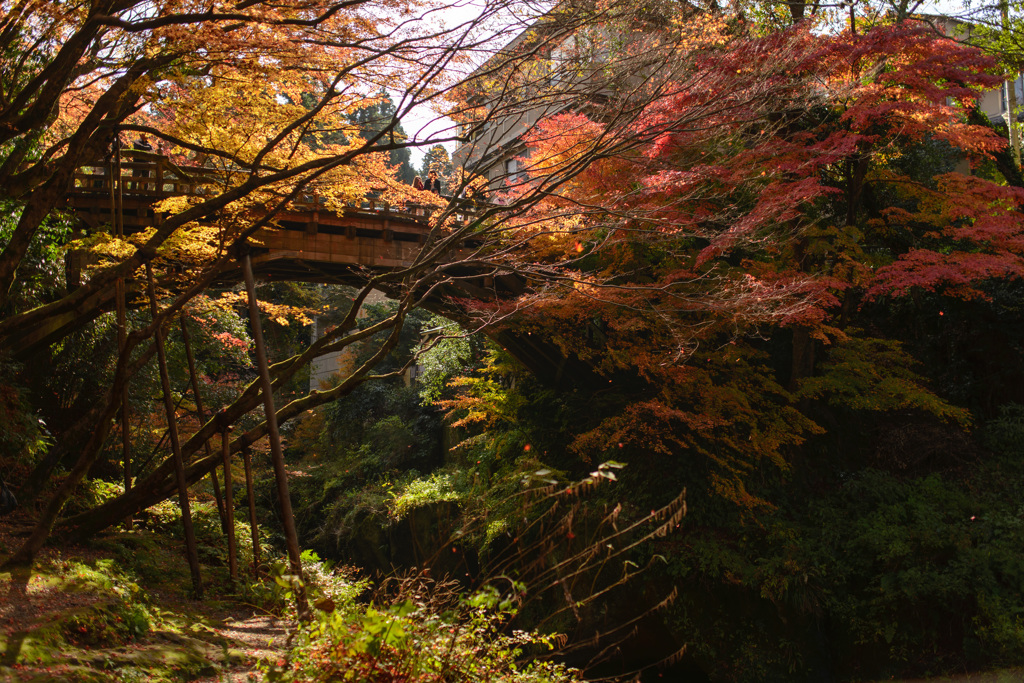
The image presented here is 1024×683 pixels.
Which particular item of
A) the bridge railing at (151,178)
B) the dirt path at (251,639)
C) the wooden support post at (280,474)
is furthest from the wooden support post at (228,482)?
the bridge railing at (151,178)

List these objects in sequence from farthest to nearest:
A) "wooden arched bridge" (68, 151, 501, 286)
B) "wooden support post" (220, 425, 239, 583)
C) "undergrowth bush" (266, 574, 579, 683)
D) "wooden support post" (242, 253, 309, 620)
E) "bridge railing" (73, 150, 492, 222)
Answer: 1. "wooden arched bridge" (68, 151, 501, 286)
2. "bridge railing" (73, 150, 492, 222)
3. "wooden support post" (220, 425, 239, 583)
4. "wooden support post" (242, 253, 309, 620)
5. "undergrowth bush" (266, 574, 579, 683)

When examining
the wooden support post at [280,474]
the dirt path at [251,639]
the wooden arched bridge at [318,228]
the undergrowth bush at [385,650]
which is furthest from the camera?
the wooden arched bridge at [318,228]

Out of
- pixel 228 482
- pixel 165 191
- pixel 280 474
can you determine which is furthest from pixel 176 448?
pixel 165 191

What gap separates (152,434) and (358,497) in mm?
4946

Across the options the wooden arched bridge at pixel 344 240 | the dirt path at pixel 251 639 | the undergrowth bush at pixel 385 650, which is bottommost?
the dirt path at pixel 251 639

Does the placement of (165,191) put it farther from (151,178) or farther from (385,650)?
(385,650)

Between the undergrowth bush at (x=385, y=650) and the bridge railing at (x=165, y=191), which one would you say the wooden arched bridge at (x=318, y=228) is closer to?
the bridge railing at (x=165, y=191)

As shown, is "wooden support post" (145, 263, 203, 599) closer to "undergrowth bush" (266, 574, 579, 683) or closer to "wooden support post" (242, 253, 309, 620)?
"wooden support post" (242, 253, 309, 620)

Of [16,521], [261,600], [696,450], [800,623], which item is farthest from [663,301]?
[16,521]

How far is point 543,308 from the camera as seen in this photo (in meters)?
9.73

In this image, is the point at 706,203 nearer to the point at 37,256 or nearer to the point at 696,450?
the point at 696,450

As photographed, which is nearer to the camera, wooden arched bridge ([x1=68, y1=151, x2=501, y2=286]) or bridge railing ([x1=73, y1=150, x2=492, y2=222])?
bridge railing ([x1=73, y1=150, x2=492, y2=222])

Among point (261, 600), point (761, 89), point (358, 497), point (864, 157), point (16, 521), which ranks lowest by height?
point (358, 497)

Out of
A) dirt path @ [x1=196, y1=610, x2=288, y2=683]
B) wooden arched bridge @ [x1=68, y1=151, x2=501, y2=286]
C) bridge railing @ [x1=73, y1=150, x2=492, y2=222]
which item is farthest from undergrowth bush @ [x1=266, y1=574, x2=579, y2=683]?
wooden arched bridge @ [x1=68, y1=151, x2=501, y2=286]
